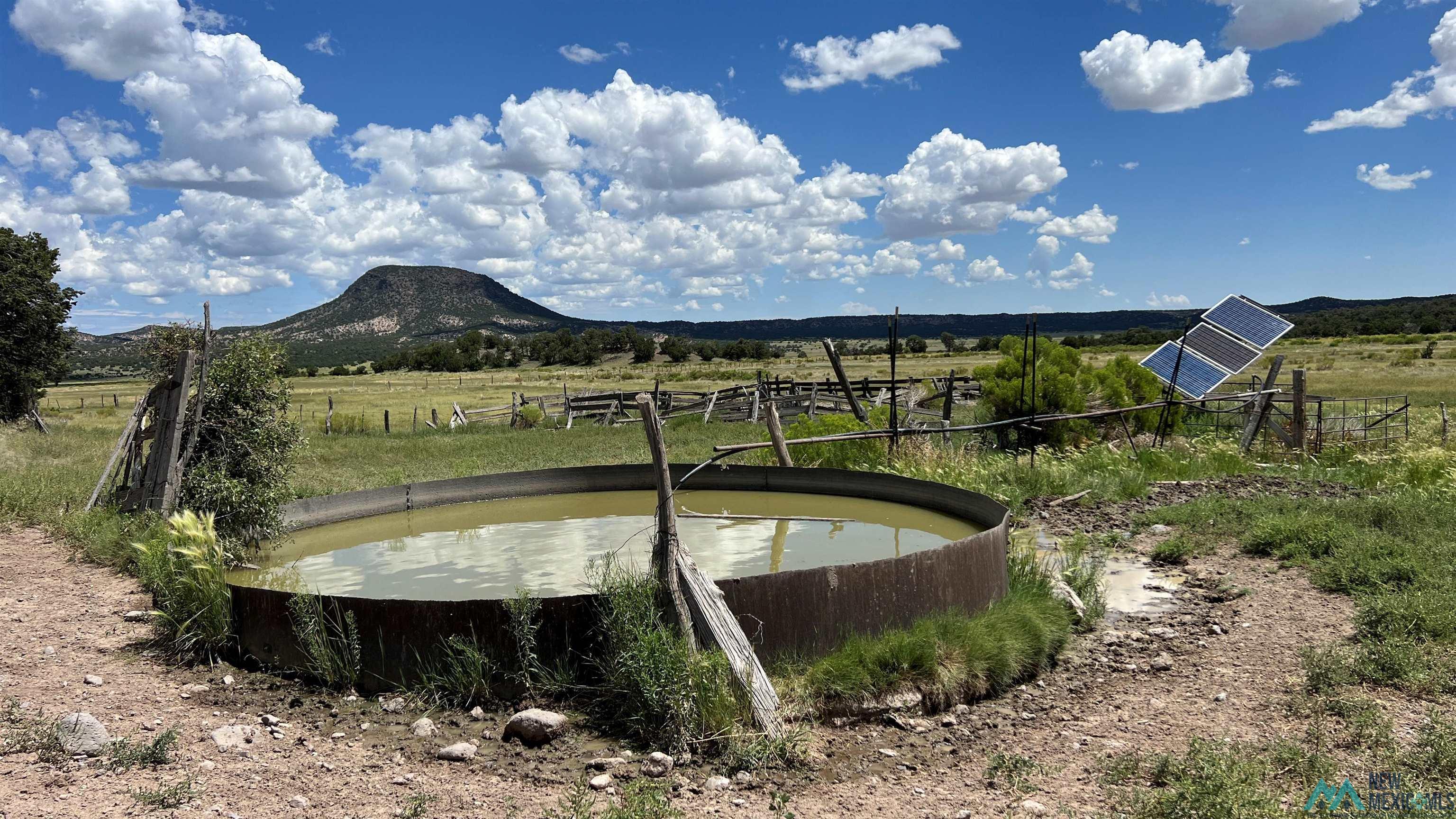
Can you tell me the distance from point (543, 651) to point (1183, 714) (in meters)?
4.04

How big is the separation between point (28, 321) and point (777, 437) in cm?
2795

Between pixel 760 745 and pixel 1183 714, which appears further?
pixel 1183 714

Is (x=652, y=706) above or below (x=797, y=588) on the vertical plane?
below

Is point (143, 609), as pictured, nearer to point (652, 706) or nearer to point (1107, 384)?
point (652, 706)

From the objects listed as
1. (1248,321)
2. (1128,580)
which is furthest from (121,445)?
(1248,321)

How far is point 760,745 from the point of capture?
506cm

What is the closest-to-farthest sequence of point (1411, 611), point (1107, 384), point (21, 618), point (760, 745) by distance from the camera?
1. point (760, 745)
2. point (1411, 611)
3. point (21, 618)
4. point (1107, 384)

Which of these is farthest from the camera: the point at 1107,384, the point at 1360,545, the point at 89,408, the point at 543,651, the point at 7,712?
the point at 89,408

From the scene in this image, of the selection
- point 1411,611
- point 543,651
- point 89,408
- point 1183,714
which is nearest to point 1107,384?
point 1411,611

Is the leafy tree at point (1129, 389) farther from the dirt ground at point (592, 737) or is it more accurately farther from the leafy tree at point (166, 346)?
the leafy tree at point (166, 346)

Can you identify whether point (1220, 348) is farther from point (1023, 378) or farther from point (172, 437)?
point (172, 437)

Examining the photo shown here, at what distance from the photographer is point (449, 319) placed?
168m

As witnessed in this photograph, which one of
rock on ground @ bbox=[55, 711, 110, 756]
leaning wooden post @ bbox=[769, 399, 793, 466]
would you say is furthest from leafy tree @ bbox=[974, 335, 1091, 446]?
rock on ground @ bbox=[55, 711, 110, 756]

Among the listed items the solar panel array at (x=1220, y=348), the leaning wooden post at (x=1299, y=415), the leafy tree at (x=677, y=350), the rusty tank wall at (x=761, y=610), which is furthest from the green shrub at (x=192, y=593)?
the leafy tree at (x=677, y=350)
